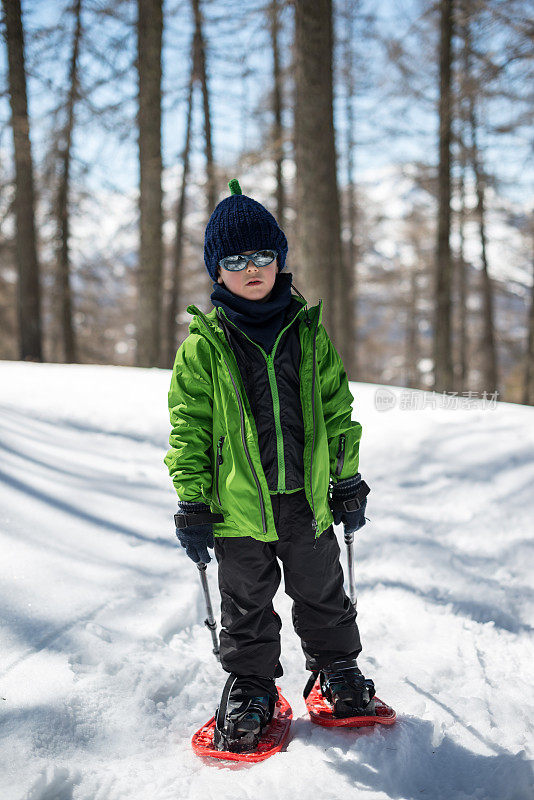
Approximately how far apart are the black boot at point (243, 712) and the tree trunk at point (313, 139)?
4825 millimetres

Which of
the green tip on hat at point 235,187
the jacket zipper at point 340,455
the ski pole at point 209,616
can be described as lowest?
the ski pole at point 209,616

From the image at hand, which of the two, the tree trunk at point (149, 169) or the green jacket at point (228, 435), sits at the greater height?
the tree trunk at point (149, 169)

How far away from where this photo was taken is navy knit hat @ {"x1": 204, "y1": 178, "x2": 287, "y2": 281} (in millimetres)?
2107

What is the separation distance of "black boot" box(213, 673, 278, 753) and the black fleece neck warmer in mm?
1223

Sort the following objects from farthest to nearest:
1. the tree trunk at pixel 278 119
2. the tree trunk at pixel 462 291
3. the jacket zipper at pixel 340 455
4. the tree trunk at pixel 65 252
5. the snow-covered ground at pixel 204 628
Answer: the tree trunk at pixel 462 291 < the tree trunk at pixel 65 252 < the tree trunk at pixel 278 119 < the jacket zipper at pixel 340 455 < the snow-covered ground at pixel 204 628

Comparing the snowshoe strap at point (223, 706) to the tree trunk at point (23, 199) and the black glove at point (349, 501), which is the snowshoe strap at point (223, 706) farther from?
the tree trunk at point (23, 199)

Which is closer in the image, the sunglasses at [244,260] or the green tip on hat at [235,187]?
the sunglasses at [244,260]

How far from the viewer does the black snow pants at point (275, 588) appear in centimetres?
206

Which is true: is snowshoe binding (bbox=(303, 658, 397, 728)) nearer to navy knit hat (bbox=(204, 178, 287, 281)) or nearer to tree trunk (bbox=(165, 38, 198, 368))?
navy knit hat (bbox=(204, 178, 287, 281))

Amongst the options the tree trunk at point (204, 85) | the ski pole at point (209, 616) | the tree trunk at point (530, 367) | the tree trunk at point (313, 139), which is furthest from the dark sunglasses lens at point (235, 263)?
the tree trunk at point (530, 367)

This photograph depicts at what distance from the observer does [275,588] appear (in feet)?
6.97

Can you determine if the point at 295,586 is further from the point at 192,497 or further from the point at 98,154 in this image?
the point at 98,154

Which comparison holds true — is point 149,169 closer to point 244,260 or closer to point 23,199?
point 23,199

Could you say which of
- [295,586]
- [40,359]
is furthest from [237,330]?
[40,359]
